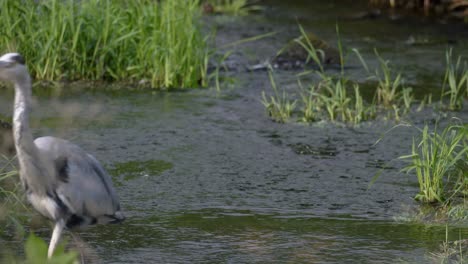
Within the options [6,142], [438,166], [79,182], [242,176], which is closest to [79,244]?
[79,182]

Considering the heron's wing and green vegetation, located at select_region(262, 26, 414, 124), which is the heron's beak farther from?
green vegetation, located at select_region(262, 26, 414, 124)

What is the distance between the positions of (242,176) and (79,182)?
1778 millimetres

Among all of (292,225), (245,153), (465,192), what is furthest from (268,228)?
(245,153)

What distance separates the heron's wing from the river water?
0.23 metres

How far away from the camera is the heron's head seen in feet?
12.4

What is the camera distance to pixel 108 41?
7895 mm

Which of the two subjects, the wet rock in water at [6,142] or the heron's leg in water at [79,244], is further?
the wet rock in water at [6,142]

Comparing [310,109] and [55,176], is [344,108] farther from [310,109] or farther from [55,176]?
[55,176]

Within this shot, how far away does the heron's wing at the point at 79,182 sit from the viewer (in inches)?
161

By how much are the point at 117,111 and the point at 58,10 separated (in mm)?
1028

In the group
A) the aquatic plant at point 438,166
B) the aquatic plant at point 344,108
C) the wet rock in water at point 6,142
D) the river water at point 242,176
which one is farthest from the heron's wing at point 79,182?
the aquatic plant at point 344,108

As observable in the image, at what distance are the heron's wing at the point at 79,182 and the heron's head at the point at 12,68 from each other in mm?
348

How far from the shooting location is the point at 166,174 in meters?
5.81

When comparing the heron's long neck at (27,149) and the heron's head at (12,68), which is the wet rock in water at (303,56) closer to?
the heron's long neck at (27,149)
